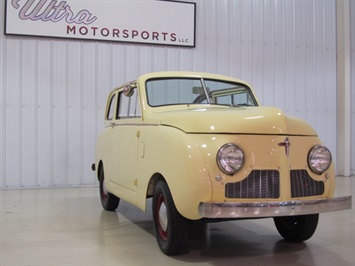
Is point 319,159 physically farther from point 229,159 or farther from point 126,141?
point 126,141

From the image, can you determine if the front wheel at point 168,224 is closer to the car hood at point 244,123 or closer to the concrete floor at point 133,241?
the concrete floor at point 133,241

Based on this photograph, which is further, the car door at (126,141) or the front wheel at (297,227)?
the car door at (126,141)

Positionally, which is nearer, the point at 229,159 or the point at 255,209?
the point at 255,209

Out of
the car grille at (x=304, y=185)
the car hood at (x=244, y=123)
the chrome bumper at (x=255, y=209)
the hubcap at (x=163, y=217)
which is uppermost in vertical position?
the car hood at (x=244, y=123)

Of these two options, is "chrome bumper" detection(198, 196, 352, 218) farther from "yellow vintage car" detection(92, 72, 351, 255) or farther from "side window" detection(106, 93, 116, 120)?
"side window" detection(106, 93, 116, 120)

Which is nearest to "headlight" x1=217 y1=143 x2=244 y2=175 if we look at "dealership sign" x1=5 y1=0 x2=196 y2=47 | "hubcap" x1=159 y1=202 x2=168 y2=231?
"hubcap" x1=159 y1=202 x2=168 y2=231

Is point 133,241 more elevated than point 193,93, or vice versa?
point 193,93

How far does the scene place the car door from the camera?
164 inches

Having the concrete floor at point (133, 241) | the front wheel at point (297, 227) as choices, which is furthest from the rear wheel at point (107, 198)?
the front wheel at point (297, 227)

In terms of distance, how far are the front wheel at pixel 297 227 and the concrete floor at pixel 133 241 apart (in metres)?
0.09

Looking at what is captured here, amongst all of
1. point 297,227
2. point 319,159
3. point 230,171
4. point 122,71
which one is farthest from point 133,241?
point 122,71

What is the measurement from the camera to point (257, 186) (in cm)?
308

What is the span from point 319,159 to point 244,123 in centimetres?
71

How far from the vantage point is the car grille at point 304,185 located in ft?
10.4
